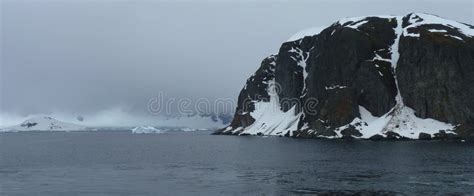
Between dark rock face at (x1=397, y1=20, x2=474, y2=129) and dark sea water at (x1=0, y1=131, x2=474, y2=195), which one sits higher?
dark rock face at (x1=397, y1=20, x2=474, y2=129)

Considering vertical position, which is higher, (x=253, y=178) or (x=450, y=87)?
(x=450, y=87)

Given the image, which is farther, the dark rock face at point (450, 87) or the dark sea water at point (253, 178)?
the dark rock face at point (450, 87)

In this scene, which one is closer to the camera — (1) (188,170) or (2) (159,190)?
(2) (159,190)

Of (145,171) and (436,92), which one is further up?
(436,92)

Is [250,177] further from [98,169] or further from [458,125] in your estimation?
[458,125]

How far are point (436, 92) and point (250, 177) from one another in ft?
493

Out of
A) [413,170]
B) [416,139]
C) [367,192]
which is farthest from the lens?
[416,139]

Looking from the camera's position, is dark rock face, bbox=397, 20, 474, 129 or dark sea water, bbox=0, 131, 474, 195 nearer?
dark sea water, bbox=0, 131, 474, 195

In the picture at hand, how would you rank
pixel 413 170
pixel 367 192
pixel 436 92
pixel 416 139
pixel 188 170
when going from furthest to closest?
pixel 436 92, pixel 416 139, pixel 188 170, pixel 413 170, pixel 367 192

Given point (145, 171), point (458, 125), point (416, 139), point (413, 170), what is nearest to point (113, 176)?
point (145, 171)

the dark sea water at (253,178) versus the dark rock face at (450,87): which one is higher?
the dark rock face at (450,87)

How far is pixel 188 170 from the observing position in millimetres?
78875

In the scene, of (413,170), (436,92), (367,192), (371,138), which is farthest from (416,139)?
(367,192)

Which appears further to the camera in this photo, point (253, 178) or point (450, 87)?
point (450, 87)
